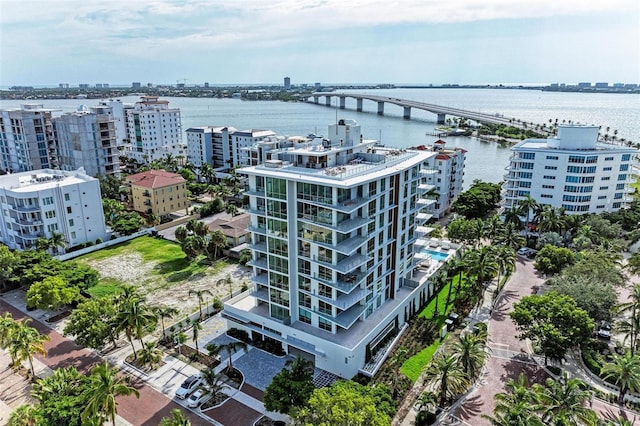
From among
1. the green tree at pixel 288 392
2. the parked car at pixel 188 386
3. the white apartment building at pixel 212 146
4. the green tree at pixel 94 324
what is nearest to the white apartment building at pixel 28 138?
the white apartment building at pixel 212 146

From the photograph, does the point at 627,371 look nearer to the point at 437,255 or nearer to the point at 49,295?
the point at 437,255

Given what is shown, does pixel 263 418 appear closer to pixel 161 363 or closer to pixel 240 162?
pixel 161 363

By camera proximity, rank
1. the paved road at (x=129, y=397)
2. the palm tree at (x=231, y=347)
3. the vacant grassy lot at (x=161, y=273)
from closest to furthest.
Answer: the paved road at (x=129, y=397) < the palm tree at (x=231, y=347) < the vacant grassy lot at (x=161, y=273)

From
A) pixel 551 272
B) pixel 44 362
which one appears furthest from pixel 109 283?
pixel 551 272

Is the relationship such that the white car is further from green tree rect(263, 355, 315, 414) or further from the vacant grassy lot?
the vacant grassy lot

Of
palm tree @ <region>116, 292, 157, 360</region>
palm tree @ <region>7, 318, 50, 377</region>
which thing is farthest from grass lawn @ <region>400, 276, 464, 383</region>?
palm tree @ <region>7, 318, 50, 377</region>

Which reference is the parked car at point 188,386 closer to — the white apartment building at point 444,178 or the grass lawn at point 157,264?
the grass lawn at point 157,264
